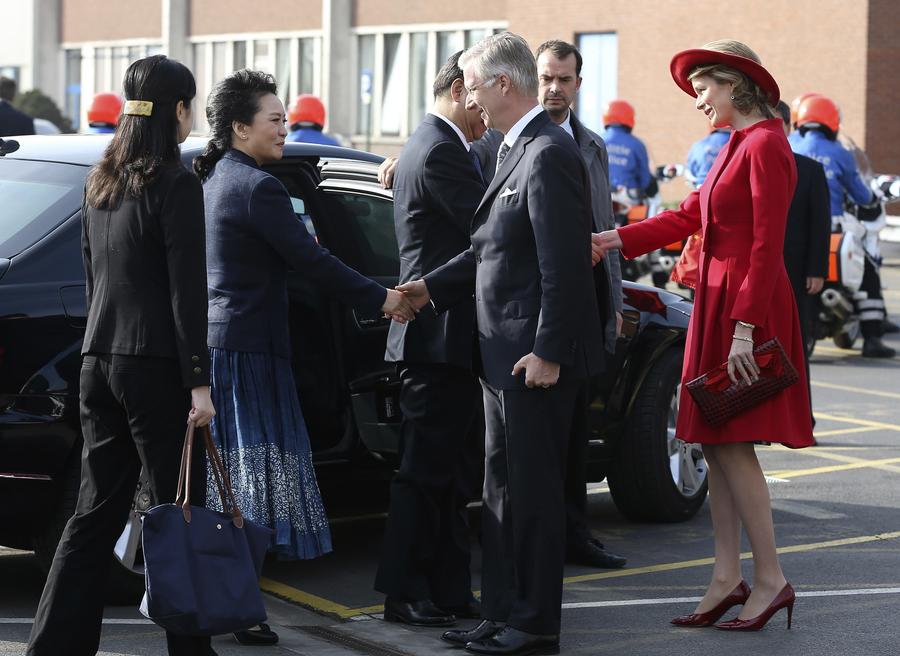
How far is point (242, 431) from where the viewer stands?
5.46 m

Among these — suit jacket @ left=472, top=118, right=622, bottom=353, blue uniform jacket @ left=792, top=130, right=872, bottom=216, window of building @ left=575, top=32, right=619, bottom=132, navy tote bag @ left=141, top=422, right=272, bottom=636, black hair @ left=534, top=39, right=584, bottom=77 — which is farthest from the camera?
window of building @ left=575, top=32, right=619, bottom=132

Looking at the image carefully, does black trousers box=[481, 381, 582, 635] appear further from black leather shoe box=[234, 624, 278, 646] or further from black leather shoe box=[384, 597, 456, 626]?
black leather shoe box=[234, 624, 278, 646]

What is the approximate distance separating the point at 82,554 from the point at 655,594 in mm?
2344

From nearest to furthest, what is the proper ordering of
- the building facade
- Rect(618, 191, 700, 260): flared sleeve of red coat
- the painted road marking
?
Rect(618, 191, 700, 260): flared sleeve of red coat, the painted road marking, the building facade

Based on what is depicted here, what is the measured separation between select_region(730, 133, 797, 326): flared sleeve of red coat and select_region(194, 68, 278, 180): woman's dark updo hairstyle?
1.64 m

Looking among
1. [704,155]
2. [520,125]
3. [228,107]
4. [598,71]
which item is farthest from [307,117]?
[598,71]

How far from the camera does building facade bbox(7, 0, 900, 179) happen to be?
32.1 meters

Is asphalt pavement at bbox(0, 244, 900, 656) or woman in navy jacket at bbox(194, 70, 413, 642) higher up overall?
Answer: woman in navy jacket at bbox(194, 70, 413, 642)

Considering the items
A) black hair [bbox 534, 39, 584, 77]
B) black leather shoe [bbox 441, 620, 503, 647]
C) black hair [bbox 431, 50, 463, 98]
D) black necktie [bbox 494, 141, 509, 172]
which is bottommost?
black leather shoe [bbox 441, 620, 503, 647]

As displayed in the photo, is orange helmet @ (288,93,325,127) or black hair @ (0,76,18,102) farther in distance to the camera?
orange helmet @ (288,93,325,127)

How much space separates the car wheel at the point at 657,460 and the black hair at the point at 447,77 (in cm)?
194

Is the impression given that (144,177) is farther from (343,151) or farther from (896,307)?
(896,307)

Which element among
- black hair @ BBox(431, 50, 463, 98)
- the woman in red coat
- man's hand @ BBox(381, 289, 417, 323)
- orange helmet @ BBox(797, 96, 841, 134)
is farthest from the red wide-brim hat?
orange helmet @ BBox(797, 96, 841, 134)

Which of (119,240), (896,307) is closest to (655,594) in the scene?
(119,240)
